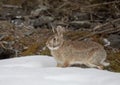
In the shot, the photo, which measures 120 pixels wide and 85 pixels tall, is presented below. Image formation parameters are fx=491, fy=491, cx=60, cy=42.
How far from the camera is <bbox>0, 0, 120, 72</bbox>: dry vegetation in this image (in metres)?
8.83

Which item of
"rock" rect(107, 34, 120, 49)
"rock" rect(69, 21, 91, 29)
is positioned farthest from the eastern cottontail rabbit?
"rock" rect(69, 21, 91, 29)

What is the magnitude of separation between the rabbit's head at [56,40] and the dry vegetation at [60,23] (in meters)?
1.93

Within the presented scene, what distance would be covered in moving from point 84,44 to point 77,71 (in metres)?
0.77

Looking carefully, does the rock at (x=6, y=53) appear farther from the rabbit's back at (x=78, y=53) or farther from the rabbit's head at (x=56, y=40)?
the rabbit's head at (x=56, y=40)

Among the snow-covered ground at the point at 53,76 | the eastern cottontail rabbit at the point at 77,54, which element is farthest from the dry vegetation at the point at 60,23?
the snow-covered ground at the point at 53,76

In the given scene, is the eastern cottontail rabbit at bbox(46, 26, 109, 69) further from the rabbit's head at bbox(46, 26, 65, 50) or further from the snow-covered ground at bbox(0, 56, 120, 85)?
the snow-covered ground at bbox(0, 56, 120, 85)

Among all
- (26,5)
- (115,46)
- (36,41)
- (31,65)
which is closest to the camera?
(31,65)

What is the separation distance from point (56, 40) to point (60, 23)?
3845mm

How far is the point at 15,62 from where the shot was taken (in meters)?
6.55

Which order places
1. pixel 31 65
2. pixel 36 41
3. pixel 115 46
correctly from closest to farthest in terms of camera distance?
pixel 31 65 → pixel 115 46 → pixel 36 41

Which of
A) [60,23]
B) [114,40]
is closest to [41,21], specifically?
[60,23]

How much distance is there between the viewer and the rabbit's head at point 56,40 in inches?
239

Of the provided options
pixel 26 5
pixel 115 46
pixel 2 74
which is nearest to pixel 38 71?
pixel 2 74

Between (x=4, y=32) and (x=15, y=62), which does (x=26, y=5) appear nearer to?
(x=4, y=32)
